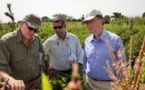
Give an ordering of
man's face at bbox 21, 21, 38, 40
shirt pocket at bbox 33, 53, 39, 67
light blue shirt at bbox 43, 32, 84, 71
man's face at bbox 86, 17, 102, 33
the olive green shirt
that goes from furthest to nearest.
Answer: light blue shirt at bbox 43, 32, 84, 71, shirt pocket at bbox 33, 53, 39, 67, man's face at bbox 86, 17, 102, 33, man's face at bbox 21, 21, 38, 40, the olive green shirt

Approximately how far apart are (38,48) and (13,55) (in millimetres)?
574

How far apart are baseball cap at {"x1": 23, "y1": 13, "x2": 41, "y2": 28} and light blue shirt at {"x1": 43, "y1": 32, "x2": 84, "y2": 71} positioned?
4.22 ft

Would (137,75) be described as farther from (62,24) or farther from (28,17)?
(62,24)

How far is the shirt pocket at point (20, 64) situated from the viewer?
373 centimetres

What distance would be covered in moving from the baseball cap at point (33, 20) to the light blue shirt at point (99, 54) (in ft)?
2.92

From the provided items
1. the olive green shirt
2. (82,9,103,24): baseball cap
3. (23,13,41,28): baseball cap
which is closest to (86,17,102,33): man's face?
(82,9,103,24): baseball cap

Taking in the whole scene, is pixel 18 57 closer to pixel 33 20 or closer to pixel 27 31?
pixel 27 31

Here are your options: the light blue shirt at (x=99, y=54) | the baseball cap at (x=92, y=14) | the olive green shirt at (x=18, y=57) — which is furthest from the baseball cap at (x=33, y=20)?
the light blue shirt at (x=99, y=54)

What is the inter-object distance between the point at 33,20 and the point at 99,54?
44.0 inches

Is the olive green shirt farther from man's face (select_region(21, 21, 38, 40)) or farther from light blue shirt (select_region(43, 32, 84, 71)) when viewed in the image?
light blue shirt (select_region(43, 32, 84, 71))

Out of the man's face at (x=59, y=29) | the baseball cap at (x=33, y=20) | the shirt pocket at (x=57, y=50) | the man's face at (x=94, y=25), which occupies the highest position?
the baseball cap at (x=33, y=20)

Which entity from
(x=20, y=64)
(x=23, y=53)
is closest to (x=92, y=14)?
(x=23, y=53)

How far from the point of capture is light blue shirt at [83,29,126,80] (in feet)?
12.5

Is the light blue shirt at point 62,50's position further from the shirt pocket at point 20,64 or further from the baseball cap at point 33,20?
the shirt pocket at point 20,64
